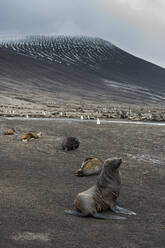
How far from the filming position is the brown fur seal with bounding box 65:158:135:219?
8.34m

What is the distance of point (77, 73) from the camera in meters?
158

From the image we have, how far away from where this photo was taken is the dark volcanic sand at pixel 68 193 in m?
7.09

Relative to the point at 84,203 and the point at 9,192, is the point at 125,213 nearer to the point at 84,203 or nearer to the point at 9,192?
the point at 84,203

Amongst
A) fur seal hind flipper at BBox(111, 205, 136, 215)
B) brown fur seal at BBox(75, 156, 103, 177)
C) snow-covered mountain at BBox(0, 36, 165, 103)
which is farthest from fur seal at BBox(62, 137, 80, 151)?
snow-covered mountain at BBox(0, 36, 165, 103)

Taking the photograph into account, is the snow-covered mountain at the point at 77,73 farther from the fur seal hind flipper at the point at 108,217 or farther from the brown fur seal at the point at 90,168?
the fur seal hind flipper at the point at 108,217

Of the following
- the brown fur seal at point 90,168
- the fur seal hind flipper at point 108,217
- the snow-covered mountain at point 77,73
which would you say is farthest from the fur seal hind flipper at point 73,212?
the snow-covered mountain at point 77,73

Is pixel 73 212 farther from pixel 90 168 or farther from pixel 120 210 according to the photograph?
pixel 90 168

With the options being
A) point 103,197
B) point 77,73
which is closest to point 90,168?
point 103,197

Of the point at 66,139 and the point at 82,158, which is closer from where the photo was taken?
the point at 82,158

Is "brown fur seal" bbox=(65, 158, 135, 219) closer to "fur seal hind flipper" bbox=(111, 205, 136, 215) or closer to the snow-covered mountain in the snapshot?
"fur seal hind flipper" bbox=(111, 205, 136, 215)

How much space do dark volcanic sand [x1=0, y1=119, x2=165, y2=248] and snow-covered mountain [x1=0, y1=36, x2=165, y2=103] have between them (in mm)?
92669

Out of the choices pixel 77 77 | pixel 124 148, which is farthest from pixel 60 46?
pixel 124 148

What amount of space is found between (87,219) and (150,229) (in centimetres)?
129

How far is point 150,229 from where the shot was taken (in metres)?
7.74
